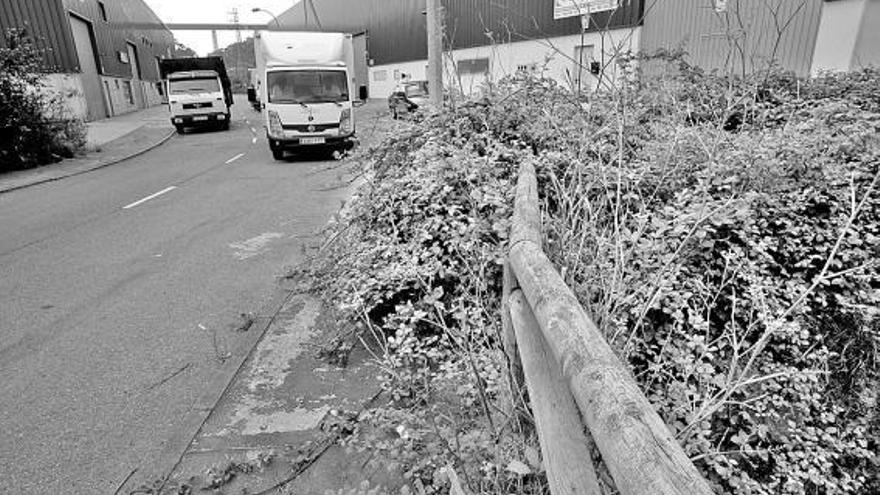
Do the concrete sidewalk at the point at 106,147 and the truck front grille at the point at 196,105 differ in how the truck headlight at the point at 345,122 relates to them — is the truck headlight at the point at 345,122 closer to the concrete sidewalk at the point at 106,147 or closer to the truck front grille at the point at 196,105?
the concrete sidewalk at the point at 106,147

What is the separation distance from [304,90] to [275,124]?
3.84ft

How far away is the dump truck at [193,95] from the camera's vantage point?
22594 mm

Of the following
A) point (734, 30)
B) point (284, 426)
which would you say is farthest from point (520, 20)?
point (284, 426)

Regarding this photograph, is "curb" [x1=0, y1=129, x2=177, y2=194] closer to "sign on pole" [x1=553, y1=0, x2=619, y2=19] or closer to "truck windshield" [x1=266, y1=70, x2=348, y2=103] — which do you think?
"truck windshield" [x1=266, y1=70, x2=348, y2=103]

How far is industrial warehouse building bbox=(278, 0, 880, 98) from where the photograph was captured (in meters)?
6.81

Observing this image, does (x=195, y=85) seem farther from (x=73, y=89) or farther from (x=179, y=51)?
(x=179, y=51)

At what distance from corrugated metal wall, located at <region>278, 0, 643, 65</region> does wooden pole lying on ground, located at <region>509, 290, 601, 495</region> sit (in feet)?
16.0

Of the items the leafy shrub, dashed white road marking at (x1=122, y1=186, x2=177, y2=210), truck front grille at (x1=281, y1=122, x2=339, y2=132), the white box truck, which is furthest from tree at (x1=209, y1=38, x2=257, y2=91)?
the leafy shrub

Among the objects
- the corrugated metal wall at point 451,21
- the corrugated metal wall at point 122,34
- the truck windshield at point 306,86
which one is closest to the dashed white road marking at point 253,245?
the corrugated metal wall at point 451,21

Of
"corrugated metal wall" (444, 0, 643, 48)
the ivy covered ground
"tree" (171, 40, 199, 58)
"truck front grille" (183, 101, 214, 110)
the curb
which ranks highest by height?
"tree" (171, 40, 199, 58)

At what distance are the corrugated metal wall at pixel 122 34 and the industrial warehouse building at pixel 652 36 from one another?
19979 millimetres

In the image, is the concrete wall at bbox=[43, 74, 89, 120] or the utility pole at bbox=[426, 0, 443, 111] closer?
the utility pole at bbox=[426, 0, 443, 111]

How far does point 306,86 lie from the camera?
1400 cm

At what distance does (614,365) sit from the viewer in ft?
4.44
